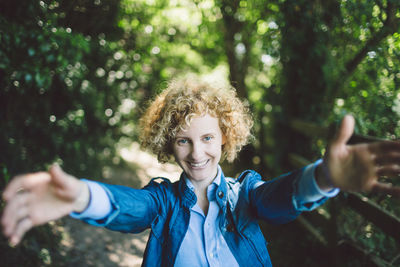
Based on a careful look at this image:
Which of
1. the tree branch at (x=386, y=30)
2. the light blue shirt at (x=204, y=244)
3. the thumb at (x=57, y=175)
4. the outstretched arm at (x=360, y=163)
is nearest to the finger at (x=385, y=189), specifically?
the outstretched arm at (x=360, y=163)

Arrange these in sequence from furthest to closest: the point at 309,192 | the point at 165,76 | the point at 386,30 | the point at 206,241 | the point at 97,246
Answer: the point at 165,76 < the point at 97,246 < the point at 386,30 < the point at 206,241 < the point at 309,192

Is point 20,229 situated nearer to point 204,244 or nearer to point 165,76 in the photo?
point 204,244

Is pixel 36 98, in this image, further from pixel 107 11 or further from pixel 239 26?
pixel 239 26

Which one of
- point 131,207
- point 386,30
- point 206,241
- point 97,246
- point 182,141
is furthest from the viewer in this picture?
point 97,246

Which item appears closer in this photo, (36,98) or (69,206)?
(69,206)

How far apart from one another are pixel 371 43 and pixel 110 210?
2.57 m

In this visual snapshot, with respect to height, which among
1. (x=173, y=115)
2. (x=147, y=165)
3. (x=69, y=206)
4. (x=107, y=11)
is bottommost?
(x=147, y=165)

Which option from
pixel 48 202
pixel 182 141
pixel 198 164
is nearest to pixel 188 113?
pixel 182 141

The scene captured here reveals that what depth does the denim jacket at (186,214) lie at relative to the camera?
121cm

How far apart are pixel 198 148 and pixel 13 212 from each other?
83 cm

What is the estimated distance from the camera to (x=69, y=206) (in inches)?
37.7

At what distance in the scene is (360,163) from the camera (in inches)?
35.9

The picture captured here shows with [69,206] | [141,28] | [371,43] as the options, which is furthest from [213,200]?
[141,28]

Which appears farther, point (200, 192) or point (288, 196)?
point (200, 192)
